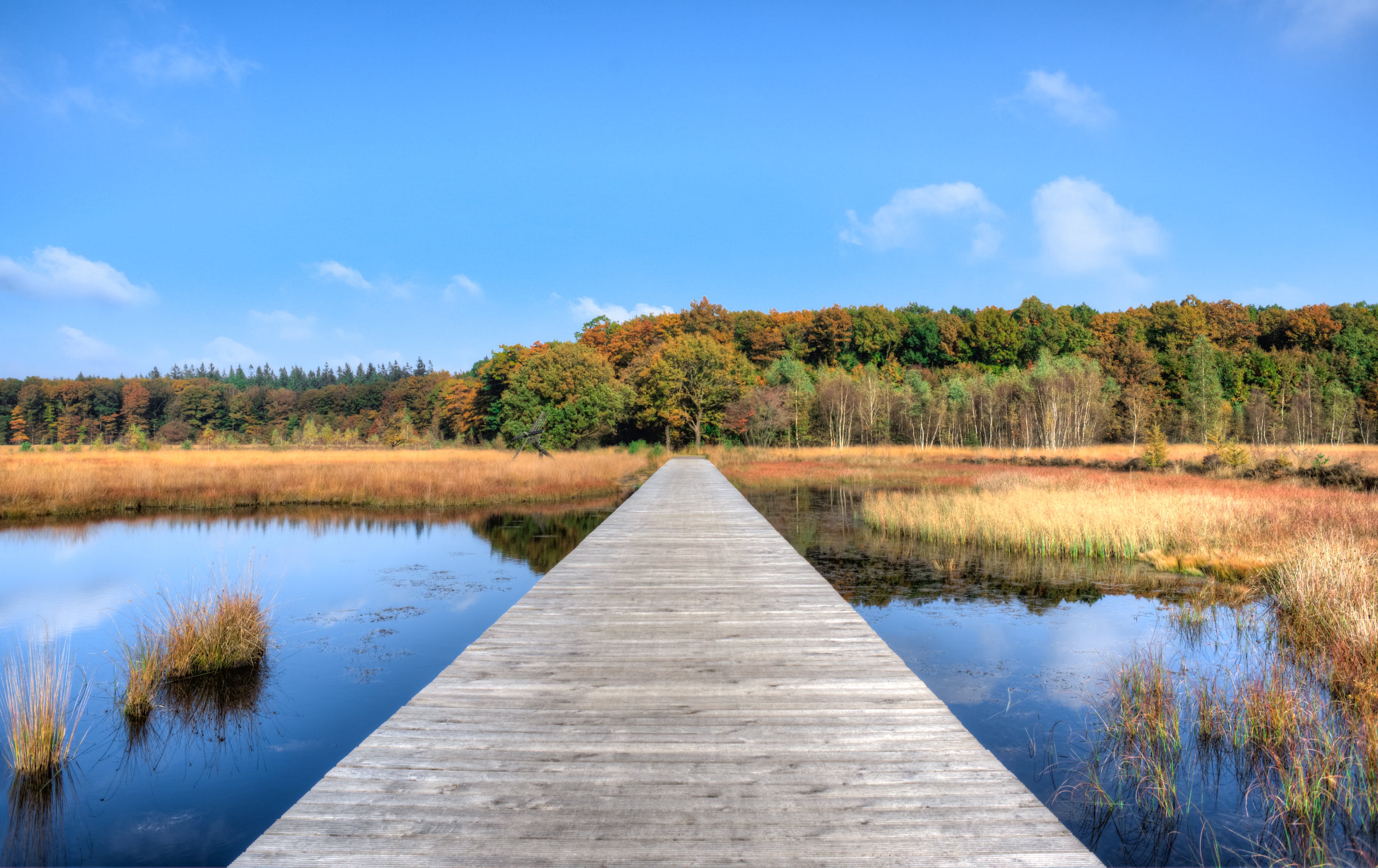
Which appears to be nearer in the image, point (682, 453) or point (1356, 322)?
point (682, 453)

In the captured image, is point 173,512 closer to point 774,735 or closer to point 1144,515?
point 774,735

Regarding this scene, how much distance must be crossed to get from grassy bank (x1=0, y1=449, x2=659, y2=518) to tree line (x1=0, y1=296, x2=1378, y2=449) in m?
6.12

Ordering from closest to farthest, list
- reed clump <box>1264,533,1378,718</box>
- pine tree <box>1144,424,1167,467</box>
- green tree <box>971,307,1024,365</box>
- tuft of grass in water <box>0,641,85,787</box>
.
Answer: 1. tuft of grass in water <box>0,641,85,787</box>
2. reed clump <box>1264,533,1378,718</box>
3. pine tree <box>1144,424,1167,467</box>
4. green tree <box>971,307,1024,365</box>

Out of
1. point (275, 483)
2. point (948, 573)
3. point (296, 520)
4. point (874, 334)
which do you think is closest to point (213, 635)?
point (948, 573)

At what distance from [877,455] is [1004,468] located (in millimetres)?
9345

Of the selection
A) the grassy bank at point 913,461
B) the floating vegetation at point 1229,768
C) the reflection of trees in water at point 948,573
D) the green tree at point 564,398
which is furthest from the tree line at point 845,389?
the floating vegetation at point 1229,768

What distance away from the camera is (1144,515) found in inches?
474

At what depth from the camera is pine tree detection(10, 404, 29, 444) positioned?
64500mm

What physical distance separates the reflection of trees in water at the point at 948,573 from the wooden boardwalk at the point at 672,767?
4.67m

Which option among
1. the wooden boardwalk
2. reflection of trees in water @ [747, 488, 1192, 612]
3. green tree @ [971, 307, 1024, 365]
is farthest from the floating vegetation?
green tree @ [971, 307, 1024, 365]

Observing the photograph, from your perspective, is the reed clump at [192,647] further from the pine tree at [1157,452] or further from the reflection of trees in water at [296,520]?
the pine tree at [1157,452]

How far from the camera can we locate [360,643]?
752 cm

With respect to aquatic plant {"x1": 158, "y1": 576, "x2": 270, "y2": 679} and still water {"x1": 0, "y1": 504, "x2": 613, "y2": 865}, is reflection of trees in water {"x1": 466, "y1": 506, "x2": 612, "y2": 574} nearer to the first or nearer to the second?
still water {"x1": 0, "y1": 504, "x2": 613, "y2": 865}

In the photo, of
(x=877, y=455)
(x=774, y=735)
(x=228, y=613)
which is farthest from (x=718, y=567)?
(x=877, y=455)
